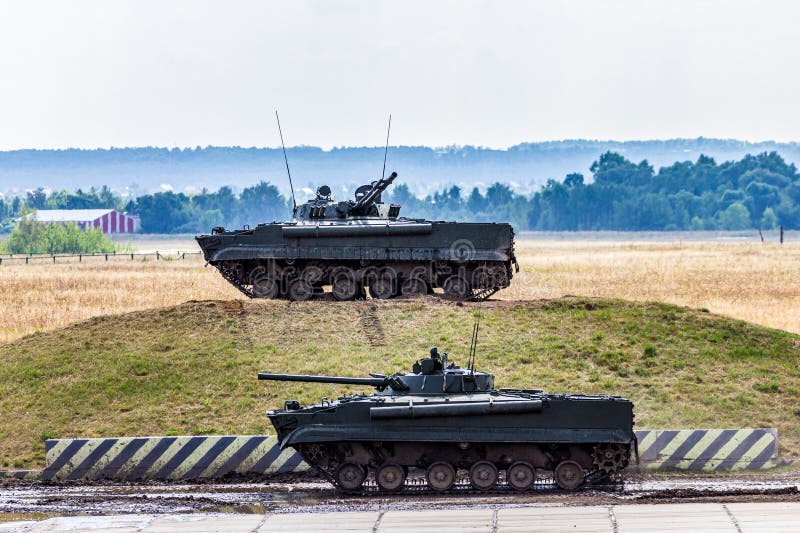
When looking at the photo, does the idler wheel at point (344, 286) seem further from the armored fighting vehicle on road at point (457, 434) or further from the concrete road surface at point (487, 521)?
the concrete road surface at point (487, 521)

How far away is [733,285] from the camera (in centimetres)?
4878

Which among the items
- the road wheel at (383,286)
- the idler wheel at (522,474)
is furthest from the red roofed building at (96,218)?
the idler wheel at (522,474)

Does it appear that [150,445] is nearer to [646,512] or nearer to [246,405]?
[246,405]

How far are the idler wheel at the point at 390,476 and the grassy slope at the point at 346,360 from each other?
452 cm

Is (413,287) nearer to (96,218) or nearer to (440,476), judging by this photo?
(440,476)

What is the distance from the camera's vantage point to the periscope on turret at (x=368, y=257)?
33.9m

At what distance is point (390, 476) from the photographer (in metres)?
20.2

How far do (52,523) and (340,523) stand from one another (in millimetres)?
3992

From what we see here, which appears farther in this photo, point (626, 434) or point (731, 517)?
point (626, 434)

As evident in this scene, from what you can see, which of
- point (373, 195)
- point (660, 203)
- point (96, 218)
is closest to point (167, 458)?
point (373, 195)

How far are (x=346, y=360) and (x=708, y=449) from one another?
26.6 ft

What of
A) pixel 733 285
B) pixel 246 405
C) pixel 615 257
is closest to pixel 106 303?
pixel 246 405

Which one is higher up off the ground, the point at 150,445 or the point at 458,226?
the point at 458,226

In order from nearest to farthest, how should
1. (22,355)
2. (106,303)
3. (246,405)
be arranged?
1. (246,405)
2. (22,355)
3. (106,303)
